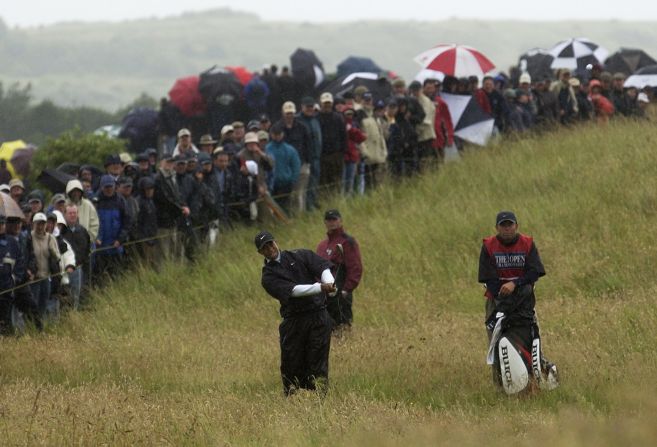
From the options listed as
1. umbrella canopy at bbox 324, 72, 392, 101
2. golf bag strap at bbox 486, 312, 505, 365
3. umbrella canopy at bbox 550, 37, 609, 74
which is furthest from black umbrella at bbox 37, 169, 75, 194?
umbrella canopy at bbox 550, 37, 609, 74

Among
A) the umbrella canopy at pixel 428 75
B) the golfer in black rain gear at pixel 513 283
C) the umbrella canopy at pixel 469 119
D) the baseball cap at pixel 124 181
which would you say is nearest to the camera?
the golfer in black rain gear at pixel 513 283

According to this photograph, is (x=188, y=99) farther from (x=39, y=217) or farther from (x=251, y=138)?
(x=39, y=217)

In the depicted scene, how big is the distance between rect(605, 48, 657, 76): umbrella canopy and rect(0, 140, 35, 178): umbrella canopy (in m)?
15.0

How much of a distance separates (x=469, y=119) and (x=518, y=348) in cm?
1338

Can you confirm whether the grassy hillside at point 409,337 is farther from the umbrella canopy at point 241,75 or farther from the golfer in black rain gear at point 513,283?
the umbrella canopy at point 241,75

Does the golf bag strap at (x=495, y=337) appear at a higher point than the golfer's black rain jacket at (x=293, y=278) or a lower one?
lower

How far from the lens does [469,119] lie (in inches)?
1075

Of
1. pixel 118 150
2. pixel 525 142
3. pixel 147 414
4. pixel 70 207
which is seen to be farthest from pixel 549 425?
pixel 118 150

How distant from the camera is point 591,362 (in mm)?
15125

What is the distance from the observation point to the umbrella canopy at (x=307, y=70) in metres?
32.8

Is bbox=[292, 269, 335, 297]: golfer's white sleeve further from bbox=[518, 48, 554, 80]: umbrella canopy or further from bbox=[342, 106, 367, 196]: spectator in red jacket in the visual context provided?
bbox=[518, 48, 554, 80]: umbrella canopy

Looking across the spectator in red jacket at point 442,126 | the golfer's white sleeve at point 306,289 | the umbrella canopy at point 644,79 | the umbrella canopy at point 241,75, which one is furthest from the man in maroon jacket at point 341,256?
the umbrella canopy at point 241,75

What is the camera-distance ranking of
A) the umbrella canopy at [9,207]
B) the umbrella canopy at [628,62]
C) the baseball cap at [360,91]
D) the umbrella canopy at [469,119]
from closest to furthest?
1. the umbrella canopy at [9,207]
2. the baseball cap at [360,91]
3. the umbrella canopy at [469,119]
4. the umbrella canopy at [628,62]

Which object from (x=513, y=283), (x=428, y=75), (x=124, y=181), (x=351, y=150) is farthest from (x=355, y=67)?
(x=513, y=283)
